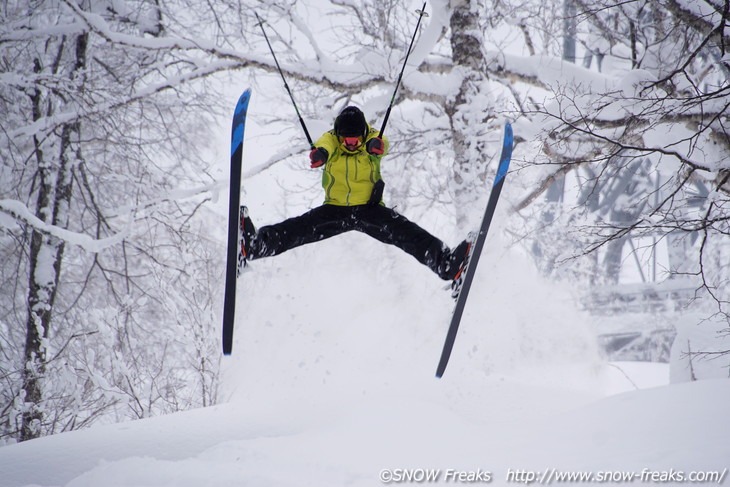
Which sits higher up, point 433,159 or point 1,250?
point 433,159

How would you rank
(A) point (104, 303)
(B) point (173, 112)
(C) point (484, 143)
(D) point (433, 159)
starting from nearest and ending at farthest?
(C) point (484, 143) → (B) point (173, 112) → (D) point (433, 159) → (A) point (104, 303)

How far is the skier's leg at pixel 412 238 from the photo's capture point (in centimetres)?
356

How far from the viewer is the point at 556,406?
203 inches

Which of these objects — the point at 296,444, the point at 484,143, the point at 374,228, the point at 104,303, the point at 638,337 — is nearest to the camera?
the point at 296,444

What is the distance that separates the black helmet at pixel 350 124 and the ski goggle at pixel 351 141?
0.04 meters

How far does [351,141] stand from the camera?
3.40 m

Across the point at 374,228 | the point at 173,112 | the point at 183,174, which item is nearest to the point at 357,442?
the point at 374,228

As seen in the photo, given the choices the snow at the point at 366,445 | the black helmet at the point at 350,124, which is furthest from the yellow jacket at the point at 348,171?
the snow at the point at 366,445

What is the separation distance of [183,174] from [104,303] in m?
3.57

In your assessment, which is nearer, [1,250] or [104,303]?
[1,250]

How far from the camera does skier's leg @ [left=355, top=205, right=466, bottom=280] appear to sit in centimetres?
356

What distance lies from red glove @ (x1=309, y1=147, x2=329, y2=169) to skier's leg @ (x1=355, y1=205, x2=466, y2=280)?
54 cm

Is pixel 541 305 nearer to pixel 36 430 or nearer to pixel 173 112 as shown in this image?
pixel 173 112

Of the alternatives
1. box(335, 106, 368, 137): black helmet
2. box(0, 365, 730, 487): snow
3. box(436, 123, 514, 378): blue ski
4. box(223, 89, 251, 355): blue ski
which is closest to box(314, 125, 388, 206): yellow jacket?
box(335, 106, 368, 137): black helmet
